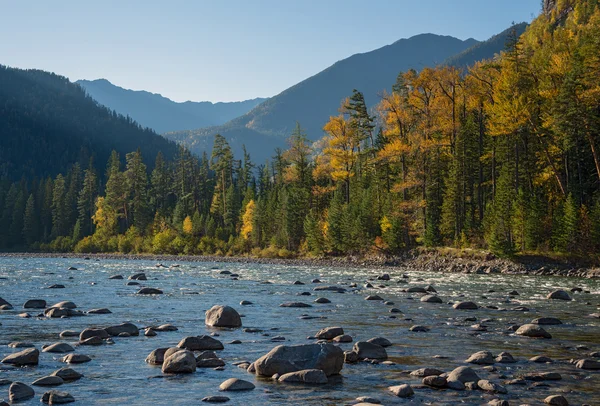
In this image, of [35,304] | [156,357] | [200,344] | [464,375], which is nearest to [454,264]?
[35,304]

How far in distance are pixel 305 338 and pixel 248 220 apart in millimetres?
69596

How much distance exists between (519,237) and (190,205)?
245 ft

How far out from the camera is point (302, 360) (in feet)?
40.8

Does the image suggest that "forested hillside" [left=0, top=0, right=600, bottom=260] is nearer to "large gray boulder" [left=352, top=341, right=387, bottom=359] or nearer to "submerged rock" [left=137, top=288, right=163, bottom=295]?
"submerged rock" [left=137, top=288, right=163, bottom=295]

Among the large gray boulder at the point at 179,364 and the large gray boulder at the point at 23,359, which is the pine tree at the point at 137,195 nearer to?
the large gray boulder at the point at 23,359

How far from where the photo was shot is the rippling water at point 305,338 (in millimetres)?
10703

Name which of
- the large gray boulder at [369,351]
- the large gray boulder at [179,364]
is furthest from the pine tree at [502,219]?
the large gray boulder at [179,364]

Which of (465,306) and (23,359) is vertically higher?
(23,359)

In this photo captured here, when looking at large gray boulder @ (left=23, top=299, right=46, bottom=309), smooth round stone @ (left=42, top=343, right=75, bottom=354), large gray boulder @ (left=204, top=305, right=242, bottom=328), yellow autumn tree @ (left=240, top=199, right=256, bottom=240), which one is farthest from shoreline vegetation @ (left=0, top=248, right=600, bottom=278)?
smooth round stone @ (left=42, top=343, right=75, bottom=354)

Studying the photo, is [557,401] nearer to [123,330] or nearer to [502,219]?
[123,330]

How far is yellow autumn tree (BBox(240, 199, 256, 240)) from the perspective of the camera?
83.8m

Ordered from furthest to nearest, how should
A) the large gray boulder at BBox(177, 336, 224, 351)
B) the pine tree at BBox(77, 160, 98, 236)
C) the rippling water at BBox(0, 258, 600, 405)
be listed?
the pine tree at BBox(77, 160, 98, 236) → the large gray boulder at BBox(177, 336, 224, 351) → the rippling water at BBox(0, 258, 600, 405)

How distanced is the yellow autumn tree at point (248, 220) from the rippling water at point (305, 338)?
163 ft

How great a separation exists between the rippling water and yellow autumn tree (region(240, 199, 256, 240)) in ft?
163
